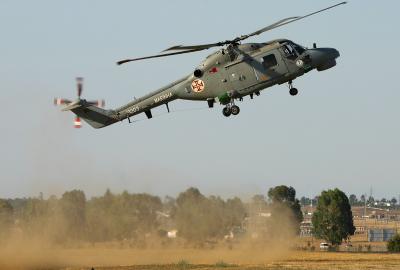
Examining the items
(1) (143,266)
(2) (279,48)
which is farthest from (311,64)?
(1) (143,266)

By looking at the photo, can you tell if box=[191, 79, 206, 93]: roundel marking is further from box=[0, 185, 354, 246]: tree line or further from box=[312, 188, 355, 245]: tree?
box=[312, 188, 355, 245]: tree

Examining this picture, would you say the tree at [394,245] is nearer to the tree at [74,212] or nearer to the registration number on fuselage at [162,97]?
the tree at [74,212]

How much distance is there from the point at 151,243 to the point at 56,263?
931cm

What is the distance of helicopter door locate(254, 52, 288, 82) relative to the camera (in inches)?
1743

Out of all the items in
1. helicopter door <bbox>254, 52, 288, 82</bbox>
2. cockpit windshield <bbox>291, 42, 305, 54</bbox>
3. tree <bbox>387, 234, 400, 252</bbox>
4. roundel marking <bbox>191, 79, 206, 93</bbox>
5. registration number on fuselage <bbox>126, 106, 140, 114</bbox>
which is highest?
cockpit windshield <bbox>291, 42, 305, 54</bbox>

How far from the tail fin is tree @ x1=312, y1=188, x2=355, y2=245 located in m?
79.3

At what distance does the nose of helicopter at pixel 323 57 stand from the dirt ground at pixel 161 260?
17.3 metres

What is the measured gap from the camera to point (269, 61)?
44281 millimetres

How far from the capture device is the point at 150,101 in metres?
47.3

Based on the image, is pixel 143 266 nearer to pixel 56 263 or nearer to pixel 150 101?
pixel 56 263

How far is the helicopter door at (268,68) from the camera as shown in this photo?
44.3 metres

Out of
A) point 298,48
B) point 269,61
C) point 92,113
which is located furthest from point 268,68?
point 92,113

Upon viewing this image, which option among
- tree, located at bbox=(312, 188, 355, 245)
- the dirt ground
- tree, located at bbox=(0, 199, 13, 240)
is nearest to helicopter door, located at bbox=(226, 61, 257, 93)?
the dirt ground

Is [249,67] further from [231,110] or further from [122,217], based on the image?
[122,217]
